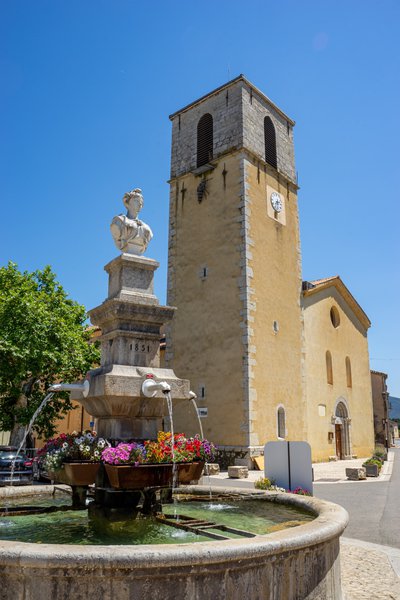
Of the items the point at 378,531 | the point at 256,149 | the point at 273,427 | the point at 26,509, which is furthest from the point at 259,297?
the point at 26,509

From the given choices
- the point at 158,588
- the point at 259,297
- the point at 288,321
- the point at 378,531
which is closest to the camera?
the point at 158,588

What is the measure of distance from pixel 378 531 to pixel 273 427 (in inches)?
474

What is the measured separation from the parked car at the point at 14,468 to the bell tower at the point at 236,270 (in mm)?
7229

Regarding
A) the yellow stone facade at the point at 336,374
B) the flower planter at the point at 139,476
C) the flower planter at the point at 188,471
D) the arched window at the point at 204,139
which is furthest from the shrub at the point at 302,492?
the arched window at the point at 204,139

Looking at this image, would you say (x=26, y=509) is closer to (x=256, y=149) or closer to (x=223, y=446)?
(x=223, y=446)

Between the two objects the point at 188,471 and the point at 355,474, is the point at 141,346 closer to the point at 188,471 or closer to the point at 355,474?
the point at 188,471

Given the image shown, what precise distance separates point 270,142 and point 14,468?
61.1 feet

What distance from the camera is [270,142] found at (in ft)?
83.0

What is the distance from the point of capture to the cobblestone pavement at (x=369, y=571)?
5.21 metres

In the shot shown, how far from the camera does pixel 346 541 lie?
7.83m

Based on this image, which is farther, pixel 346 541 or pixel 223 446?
pixel 223 446

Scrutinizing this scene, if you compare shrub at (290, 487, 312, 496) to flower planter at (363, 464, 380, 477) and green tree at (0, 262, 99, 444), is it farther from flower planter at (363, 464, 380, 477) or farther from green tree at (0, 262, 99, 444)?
green tree at (0, 262, 99, 444)

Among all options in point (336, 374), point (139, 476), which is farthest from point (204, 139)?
point (139, 476)

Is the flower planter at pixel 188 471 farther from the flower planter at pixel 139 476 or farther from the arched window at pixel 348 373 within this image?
the arched window at pixel 348 373
